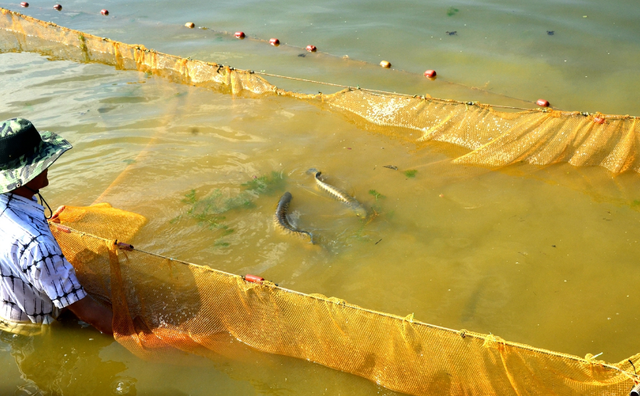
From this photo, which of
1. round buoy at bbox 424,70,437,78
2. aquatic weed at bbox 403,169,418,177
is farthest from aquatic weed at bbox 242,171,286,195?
round buoy at bbox 424,70,437,78

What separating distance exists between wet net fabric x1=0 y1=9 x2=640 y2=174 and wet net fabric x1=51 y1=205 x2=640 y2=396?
11.0 ft

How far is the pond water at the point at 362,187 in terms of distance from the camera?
3.91m

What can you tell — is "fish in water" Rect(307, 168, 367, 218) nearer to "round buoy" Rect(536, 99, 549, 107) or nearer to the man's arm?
the man's arm

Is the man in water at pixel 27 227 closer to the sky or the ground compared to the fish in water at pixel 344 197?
closer to the sky

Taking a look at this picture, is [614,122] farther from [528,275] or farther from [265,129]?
[265,129]

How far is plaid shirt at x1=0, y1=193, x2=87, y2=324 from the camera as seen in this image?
10.0ft

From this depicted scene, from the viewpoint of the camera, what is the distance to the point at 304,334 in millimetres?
3518

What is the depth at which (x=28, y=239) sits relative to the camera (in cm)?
305

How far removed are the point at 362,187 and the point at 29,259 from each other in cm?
371

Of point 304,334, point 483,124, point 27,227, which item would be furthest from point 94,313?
point 483,124

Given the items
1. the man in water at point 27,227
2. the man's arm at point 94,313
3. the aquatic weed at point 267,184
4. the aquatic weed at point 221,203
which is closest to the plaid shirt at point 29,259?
the man in water at point 27,227

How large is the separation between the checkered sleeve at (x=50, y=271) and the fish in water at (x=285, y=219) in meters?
2.31

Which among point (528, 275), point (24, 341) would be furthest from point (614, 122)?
point (24, 341)

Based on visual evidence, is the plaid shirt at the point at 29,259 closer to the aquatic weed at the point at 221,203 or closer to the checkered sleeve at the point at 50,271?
the checkered sleeve at the point at 50,271
